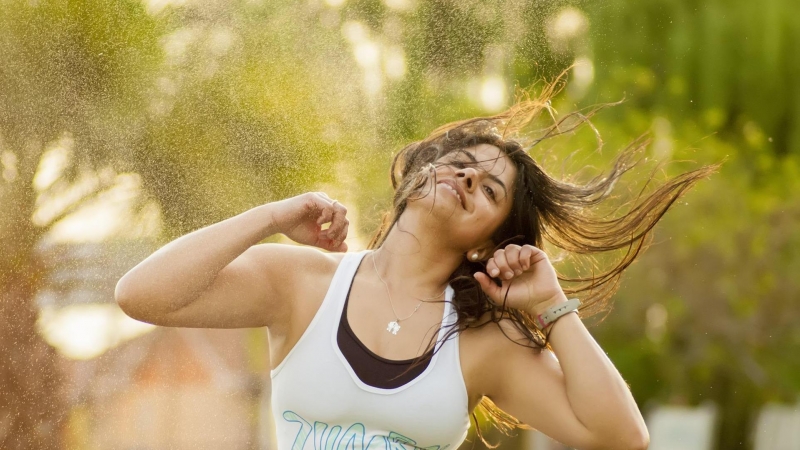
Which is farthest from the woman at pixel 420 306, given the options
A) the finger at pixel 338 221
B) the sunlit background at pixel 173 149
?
the sunlit background at pixel 173 149

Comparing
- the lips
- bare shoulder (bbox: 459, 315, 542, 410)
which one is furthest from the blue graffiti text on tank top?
the lips

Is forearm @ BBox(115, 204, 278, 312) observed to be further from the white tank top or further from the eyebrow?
the eyebrow

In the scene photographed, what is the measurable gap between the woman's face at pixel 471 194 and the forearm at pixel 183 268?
1.64ft

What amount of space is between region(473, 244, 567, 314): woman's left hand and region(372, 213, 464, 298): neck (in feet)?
0.48

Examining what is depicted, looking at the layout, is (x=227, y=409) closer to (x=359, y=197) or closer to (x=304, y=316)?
(x=359, y=197)

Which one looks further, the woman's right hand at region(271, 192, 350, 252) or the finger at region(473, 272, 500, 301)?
the finger at region(473, 272, 500, 301)

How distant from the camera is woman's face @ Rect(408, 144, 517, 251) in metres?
2.38

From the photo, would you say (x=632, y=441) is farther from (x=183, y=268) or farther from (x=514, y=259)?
(x=183, y=268)

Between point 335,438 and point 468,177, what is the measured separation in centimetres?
72

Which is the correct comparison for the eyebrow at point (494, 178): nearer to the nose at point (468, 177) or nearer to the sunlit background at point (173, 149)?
the nose at point (468, 177)

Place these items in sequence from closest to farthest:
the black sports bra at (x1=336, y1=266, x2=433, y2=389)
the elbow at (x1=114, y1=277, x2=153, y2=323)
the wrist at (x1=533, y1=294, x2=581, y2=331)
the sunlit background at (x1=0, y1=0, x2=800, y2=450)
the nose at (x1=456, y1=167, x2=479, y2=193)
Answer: the elbow at (x1=114, y1=277, x2=153, y2=323) < the black sports bra at (x1=336, y1=266, x2=433, y2=389) < the wrist at (x1=533, y1=294, x2=581, y2=331) < the nose at (x1=456, y1=167, x2=479, y2=193) < the sunlit background at (x1=0, y1=0, x2=800, y2=450)

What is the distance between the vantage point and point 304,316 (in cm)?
225

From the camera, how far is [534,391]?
90.4 inches

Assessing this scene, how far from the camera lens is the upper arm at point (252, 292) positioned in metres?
2.15
